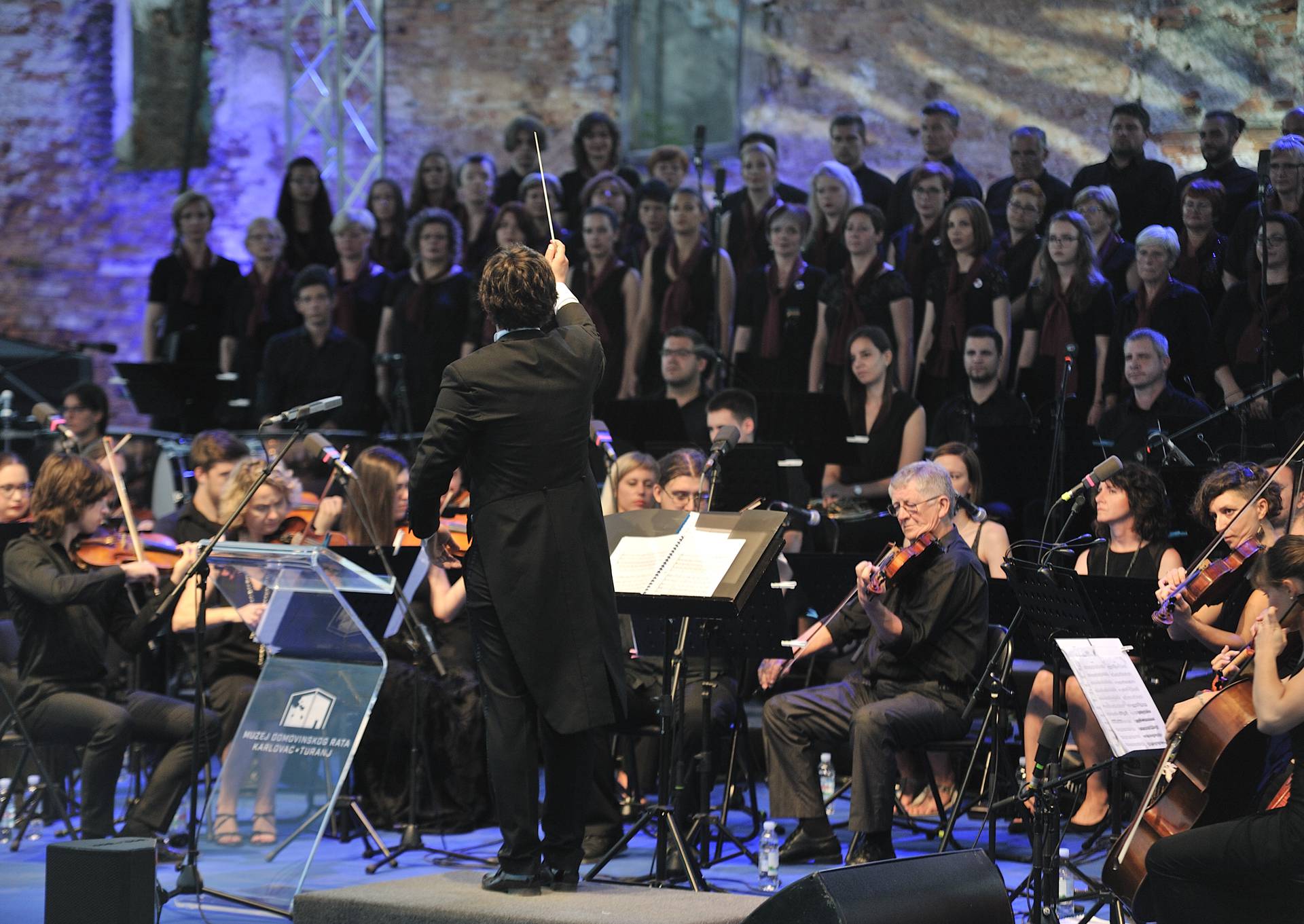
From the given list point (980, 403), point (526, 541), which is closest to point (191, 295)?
point (980, 403)

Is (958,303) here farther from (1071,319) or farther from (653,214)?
(653,214)

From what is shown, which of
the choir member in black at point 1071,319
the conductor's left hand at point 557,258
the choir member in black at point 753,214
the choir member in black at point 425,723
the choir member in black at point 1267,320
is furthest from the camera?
the choir member in black at point 753,214

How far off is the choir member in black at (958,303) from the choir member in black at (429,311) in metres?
2.49

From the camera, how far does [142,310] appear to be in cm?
1296

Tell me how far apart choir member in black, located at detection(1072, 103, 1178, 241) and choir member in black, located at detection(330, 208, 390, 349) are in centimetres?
405

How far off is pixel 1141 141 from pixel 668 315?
2775 mm

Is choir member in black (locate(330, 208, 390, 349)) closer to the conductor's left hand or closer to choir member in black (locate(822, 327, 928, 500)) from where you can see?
choir member in black (locate(822, 327, 928, 500))

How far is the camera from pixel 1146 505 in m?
5.89

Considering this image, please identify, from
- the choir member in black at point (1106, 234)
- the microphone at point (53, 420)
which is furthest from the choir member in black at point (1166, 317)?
the microphone at point (53, 420)

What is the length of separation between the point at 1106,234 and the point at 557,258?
494cm

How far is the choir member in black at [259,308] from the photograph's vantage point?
9.84m

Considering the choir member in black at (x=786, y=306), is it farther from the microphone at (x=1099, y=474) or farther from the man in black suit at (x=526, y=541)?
the man in black suit at (x=526, y=541)

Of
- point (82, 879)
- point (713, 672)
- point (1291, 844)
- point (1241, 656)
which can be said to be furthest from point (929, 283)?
point (82, 879)

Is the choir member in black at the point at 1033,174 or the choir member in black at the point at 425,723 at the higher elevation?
the choir member in black at the point at 1033,174
